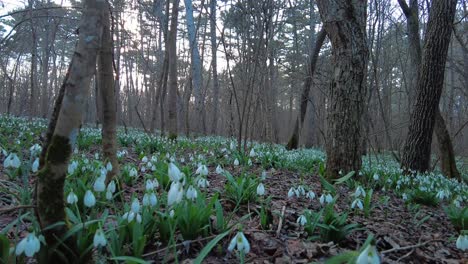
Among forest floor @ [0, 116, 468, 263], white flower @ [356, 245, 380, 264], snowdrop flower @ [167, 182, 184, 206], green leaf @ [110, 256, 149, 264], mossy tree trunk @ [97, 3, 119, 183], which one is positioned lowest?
forest floor @ [0, 116, 468, 263]

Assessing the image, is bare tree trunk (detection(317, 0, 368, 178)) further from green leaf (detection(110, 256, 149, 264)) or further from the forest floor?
green leaf (detection(110, 256, 149, 264))

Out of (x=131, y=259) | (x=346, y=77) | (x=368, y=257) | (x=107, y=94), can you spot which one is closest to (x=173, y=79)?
(x=346, y=77)

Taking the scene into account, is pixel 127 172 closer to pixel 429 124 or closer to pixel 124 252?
pixel 124 252

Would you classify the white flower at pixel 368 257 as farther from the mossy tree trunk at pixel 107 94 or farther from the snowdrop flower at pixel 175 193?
the mossy tree trunk at pixel 107 94

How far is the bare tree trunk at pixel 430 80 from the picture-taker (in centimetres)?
729

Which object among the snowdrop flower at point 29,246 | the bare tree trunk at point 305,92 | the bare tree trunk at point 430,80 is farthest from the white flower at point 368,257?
the bare tree trunk at point 305,92

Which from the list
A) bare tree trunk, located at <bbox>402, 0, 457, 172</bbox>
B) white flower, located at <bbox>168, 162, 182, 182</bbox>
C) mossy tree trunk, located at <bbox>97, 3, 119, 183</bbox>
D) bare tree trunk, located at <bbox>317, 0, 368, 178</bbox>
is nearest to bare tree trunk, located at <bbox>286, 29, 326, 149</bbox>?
bare tree trunk, located at <bbox>402, 0, 457, 172</bbox>

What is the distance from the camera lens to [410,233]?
3084mm

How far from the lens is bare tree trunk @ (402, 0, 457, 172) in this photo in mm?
7293

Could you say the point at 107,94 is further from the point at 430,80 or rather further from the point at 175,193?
the point at 430,80

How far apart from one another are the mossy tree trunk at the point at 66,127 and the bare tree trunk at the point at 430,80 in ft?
25.2

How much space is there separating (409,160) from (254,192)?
20.0 feet

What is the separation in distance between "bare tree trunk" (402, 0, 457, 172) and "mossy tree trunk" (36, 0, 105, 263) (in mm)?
7682

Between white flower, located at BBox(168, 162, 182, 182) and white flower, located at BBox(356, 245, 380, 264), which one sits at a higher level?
white flower, located at BBox(168, 162, 182, 182)
